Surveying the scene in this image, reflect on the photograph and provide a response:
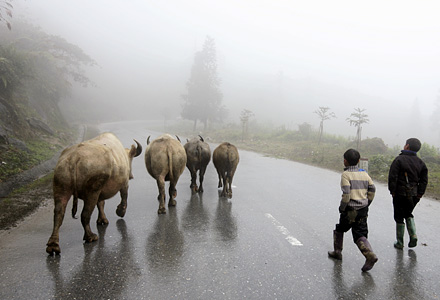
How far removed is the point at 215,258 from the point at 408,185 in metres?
3.24

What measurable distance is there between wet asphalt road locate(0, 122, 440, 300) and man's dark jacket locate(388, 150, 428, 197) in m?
0.92

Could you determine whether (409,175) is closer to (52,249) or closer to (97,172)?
(97,172)

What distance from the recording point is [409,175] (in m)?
4.19

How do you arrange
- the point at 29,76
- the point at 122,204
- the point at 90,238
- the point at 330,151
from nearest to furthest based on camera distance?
the point at 90,238, the point at 122,204, the point at 29,76, the point at 330,151

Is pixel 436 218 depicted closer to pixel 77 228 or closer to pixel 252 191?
pixel 252 191

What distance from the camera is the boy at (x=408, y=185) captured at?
4.16m

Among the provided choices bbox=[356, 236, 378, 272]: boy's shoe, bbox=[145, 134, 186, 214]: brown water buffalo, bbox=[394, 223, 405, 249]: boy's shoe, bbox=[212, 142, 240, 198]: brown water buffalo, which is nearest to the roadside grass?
bbox=[145, 134, 186, 214]: brown water buffalo

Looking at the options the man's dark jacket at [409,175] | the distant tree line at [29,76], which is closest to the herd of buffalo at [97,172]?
the man's dark jacket at [409,175]

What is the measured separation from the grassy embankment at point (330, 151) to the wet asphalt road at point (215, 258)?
5.13 m

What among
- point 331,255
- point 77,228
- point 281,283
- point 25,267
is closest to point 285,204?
point 331,255

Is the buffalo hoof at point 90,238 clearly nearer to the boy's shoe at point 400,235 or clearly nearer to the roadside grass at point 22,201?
the roadside grass at point 22,201

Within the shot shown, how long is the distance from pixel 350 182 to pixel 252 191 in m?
4.04

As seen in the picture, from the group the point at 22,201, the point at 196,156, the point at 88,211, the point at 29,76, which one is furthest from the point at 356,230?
the point at 29,76

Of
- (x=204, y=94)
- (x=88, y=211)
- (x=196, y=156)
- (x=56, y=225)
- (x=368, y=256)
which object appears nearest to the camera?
(x=368, y=256)
